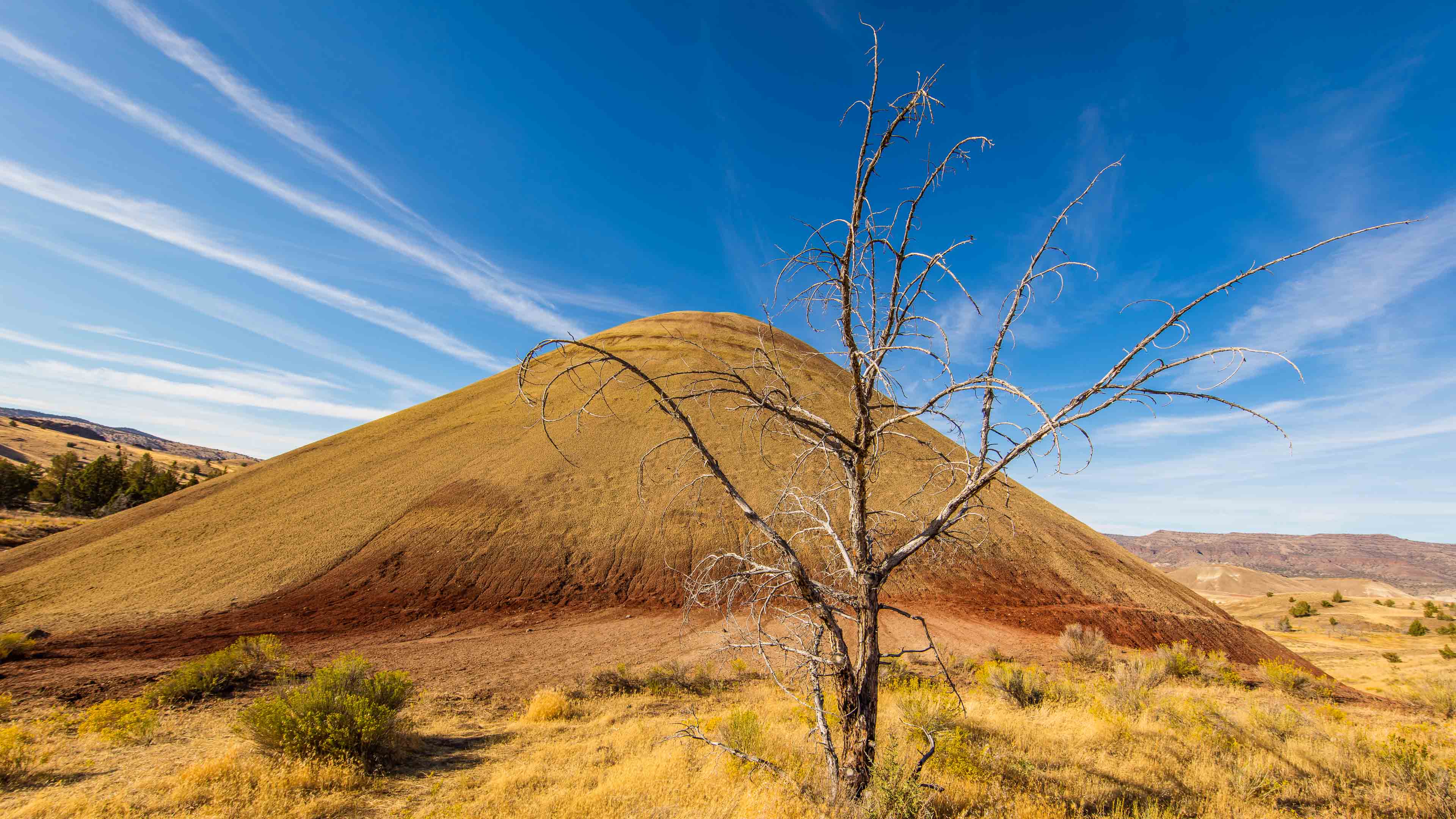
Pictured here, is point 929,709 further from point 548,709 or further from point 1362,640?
point 1362,640

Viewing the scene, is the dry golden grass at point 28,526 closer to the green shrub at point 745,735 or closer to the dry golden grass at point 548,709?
the dry golden grass at point 548,709

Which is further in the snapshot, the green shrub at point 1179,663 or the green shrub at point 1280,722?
the green shrub at point 1179,663

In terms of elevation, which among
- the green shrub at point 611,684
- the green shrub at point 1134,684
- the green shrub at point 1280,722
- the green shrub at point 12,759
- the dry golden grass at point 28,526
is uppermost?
the green shrub at point 1280,722

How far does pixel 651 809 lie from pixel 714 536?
1974 centimetres

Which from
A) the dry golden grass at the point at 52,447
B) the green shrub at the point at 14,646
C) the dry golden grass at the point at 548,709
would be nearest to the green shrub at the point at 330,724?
the dry golden grass at the point at 548,709

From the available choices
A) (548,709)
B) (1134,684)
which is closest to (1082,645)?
(1134,684)

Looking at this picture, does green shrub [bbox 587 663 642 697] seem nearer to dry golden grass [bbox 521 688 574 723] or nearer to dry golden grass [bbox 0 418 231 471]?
dry golden grass [bbox 521 688 574 723]

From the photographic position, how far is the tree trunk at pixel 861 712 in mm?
4844

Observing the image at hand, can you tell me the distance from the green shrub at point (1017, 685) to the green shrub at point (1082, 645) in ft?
16.9

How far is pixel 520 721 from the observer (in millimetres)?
9891

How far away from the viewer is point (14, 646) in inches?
523

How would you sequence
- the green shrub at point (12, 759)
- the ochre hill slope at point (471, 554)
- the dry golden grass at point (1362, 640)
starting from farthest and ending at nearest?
the ochre hill slope at point (471, 554) < the dry golden grass at point (1362, 640) < the green shrub at point (12, 759)

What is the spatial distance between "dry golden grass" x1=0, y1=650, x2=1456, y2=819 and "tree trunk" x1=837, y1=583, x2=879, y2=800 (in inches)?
9.0

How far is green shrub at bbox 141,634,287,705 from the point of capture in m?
10.1
